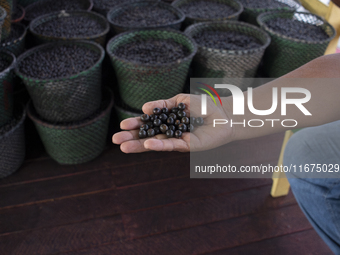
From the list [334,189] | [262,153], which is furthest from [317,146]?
[262,153]

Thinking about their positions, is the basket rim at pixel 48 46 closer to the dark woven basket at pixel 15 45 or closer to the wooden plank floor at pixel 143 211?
the dark woven basket at pixel 15 45

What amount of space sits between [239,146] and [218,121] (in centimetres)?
87

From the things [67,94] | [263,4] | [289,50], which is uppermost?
[263,4]

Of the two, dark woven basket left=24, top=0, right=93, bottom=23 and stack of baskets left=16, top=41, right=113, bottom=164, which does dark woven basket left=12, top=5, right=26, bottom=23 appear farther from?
stack of baskets left=16, top=41, right=113, bottom=164

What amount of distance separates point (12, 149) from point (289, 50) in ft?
6.07

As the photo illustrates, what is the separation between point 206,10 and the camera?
90.9 inches

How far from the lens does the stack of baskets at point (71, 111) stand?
148 centimetres

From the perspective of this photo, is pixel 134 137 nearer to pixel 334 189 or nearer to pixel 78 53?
pixel 334 189

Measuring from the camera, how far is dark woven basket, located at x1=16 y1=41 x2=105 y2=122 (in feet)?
4.77

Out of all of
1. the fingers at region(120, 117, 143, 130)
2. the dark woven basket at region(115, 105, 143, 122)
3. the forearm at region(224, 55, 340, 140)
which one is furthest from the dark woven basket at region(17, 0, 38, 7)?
the forearm at region(224, 55, 340, 140)

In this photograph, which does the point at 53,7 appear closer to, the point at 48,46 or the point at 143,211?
the point at 48,46

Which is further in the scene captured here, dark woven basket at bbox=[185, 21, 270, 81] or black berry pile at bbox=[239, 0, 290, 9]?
black berry pile at bbox=[239, 0, 290, 9]

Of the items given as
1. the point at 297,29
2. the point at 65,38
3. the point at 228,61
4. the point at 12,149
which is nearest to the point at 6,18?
the point at 65,38

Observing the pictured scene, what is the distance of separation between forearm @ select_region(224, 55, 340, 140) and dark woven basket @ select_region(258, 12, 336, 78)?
801 millimetres
